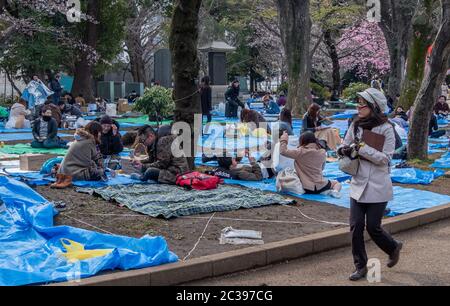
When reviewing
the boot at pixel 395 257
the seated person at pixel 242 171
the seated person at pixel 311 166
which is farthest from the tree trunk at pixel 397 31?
the boot at pixel 395 257

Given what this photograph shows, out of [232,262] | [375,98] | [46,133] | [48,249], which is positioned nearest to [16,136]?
[46,133]

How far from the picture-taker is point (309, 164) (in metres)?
10.1

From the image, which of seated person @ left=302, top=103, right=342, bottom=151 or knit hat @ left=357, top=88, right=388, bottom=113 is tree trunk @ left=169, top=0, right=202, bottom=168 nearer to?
seated person @ left=302, top=103, right=342, bottom=151

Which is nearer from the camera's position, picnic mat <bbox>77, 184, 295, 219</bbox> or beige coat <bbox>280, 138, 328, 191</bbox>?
picnic mat <bbox>77, 184, 295, 219</bbox>

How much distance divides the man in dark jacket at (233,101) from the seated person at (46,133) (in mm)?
8698

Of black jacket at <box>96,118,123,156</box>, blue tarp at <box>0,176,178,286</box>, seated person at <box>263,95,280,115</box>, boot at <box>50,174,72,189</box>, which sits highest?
seated person at <box>263,95,280,115</box>

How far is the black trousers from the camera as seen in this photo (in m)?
6.03

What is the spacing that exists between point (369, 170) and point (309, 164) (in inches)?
159

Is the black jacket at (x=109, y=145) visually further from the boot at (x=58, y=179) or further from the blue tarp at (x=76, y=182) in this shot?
the boot at (x=58, y=179)

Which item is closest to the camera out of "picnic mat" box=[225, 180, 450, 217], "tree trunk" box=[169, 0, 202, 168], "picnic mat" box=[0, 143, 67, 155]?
"picnic mat" box=[225, 180, 450, 217]

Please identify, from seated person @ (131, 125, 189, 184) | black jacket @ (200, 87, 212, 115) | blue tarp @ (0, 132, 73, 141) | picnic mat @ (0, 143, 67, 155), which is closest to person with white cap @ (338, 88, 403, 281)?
seated person @ (131, 125, 189, 184)

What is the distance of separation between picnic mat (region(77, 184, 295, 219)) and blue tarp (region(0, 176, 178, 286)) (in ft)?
4.27

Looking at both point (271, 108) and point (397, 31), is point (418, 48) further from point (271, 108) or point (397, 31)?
point (397, 31)
